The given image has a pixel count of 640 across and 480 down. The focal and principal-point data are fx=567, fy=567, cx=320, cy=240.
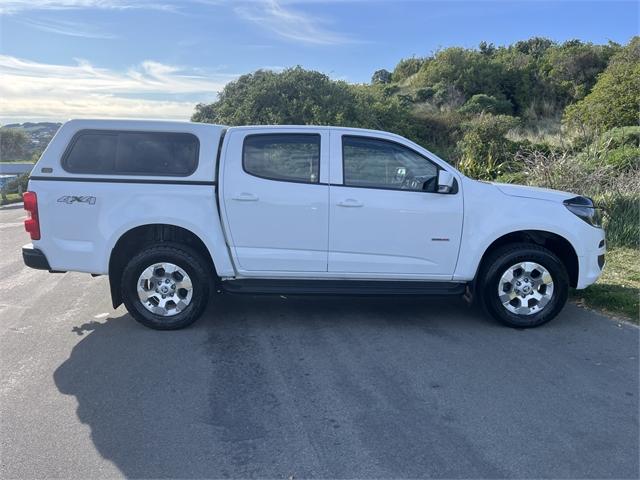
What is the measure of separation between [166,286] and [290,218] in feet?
4.63

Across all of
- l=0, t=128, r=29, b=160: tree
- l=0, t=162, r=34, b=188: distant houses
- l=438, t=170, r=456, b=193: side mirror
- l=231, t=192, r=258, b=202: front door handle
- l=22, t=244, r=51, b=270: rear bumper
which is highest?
l=438, t=170, r=456, b=193: side mirror

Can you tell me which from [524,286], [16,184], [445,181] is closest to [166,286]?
[445,181]

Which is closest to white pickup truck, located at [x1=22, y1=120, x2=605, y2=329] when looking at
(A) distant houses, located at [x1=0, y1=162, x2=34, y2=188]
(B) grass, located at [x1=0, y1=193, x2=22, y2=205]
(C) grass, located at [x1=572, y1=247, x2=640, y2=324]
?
(C) grass, located at [x1=572, y1=247, x2=640, y2=324]

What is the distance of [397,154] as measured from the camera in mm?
5789

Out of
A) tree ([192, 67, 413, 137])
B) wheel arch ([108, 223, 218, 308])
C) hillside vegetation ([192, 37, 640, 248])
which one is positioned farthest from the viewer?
tree ([192, 67, 413, 137])

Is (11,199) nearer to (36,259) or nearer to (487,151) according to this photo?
(487,151)

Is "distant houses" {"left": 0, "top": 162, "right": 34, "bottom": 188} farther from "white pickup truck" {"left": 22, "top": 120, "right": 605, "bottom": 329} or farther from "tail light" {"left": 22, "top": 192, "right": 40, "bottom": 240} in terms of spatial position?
"white pickup truck" {"left": 22, "top": 120, "right": 605, "bottom": 329}

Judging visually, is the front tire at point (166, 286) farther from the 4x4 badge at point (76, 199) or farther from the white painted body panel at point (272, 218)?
the 4x4 badge at point (76, 199)

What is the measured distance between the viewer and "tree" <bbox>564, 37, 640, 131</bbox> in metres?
19.0

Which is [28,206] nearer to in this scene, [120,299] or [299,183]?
[120,299]

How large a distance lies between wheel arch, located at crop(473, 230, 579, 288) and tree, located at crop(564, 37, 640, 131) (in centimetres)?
1394

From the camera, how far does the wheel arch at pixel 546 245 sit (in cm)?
584

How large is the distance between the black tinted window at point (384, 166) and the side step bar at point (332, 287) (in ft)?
3.22

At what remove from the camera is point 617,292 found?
6586 mm
